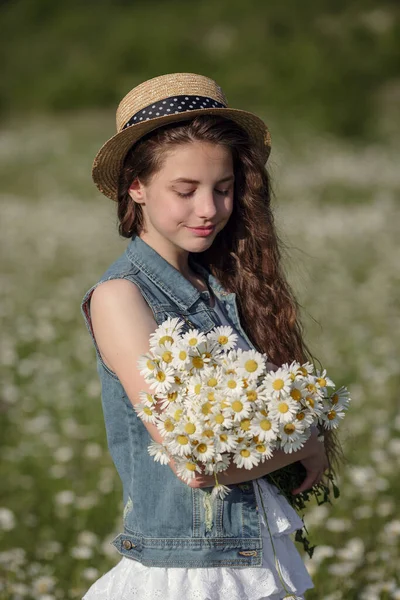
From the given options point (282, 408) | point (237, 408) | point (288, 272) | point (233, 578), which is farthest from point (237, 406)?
point (288, 272)

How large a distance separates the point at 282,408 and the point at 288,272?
3.11 meters

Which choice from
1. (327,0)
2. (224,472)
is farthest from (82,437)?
(327,0)

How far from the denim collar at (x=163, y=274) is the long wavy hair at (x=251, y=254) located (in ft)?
0.39

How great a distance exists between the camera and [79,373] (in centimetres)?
594

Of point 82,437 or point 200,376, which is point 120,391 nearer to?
point 200,376

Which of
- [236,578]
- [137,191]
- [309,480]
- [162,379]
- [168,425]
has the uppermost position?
[137,191]

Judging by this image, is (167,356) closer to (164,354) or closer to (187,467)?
(164,354)

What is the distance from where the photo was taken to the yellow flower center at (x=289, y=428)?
188cm

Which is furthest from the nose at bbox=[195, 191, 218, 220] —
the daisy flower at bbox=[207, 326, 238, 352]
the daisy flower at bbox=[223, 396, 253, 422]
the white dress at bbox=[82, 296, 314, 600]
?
the white dress at bbox=[82, 296, 314, 600]

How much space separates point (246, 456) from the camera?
6.20ft

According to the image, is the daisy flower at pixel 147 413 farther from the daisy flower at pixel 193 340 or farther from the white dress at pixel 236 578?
the white dress at pixel 236 578

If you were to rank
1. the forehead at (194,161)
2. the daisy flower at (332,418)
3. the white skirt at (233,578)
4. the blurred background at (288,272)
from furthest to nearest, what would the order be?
the blurred background at (288,272)
the forehead at (194,161)
the white skirt at (233,578)
the daisy flower at (332,418)

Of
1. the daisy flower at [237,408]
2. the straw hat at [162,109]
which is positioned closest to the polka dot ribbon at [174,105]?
the straw hat at [162,109]

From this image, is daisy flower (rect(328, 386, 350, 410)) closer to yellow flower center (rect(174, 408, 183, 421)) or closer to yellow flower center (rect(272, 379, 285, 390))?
yellow flower center (rect(272, 379, 285, 390))
